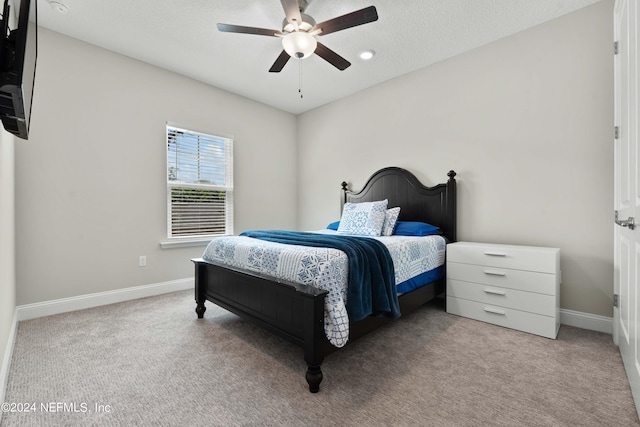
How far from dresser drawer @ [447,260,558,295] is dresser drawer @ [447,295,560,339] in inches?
8.0

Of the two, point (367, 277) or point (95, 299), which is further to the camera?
point (95, 299)

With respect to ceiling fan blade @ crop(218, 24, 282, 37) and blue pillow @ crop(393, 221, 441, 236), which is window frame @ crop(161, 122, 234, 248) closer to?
ceiling fan blade @ crop(218, 24, 282, 37)

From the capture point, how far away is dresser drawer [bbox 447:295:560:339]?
7.32ft

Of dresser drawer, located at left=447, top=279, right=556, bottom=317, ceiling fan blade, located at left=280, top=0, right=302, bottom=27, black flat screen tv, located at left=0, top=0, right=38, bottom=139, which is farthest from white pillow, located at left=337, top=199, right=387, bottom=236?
black flat screen tv, located at left=0, top=0, right=38, bottom=139

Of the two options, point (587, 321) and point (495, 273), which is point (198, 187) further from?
point (587, 321)

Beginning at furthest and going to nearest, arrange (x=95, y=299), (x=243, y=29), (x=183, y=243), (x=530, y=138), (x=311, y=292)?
1. (x=183, y=243)
2. (x=95, y=299)
3. (x=530, y=138)
4. (x=243, y=29)
5. (x=311, y=292)

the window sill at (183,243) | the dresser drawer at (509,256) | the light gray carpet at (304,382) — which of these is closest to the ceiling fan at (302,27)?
the dresser drawer at (509,256)

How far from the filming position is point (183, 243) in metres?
3.61

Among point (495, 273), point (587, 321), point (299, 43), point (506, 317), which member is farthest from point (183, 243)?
point (587, 321)

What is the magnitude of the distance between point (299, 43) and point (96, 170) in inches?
97.5

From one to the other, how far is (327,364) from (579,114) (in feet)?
9.59

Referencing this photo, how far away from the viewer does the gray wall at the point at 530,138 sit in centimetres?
238

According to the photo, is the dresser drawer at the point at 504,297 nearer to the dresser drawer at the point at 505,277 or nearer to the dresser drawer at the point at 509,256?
the dresser drawer at the point at 505,277

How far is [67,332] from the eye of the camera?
232 cm
